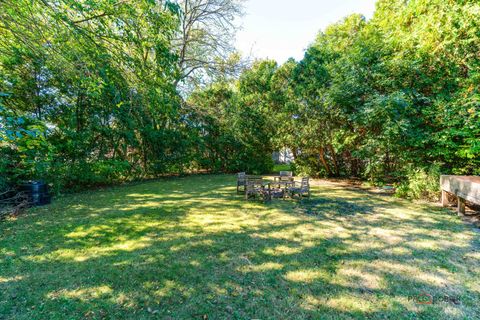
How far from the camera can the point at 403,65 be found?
739cm

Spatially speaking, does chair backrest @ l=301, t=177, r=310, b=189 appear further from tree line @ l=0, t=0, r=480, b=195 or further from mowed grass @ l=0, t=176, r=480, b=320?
tree line @ l=0, t=0, r=480, b=195

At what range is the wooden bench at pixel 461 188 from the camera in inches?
194

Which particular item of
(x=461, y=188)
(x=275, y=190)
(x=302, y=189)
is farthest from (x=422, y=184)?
(x=275, y=190)

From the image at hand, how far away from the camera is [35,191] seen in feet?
23.0

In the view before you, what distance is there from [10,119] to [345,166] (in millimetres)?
14403

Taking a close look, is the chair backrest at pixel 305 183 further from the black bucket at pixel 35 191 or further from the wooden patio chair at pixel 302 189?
the black bucket at pixel 35 191

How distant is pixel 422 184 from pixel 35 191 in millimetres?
13816

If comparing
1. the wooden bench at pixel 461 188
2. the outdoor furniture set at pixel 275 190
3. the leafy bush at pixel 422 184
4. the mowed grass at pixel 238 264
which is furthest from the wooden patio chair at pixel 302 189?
the wooden bench at pixel 461 188

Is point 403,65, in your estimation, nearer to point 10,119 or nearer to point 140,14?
point 140,14

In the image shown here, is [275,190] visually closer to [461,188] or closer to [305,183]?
[305,183]

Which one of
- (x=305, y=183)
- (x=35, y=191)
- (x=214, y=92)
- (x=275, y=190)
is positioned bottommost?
(x=275, y=190)

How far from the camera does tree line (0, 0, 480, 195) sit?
4.43 meters

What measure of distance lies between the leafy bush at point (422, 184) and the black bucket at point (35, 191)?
13.5 m

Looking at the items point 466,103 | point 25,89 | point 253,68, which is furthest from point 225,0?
point 466,103
